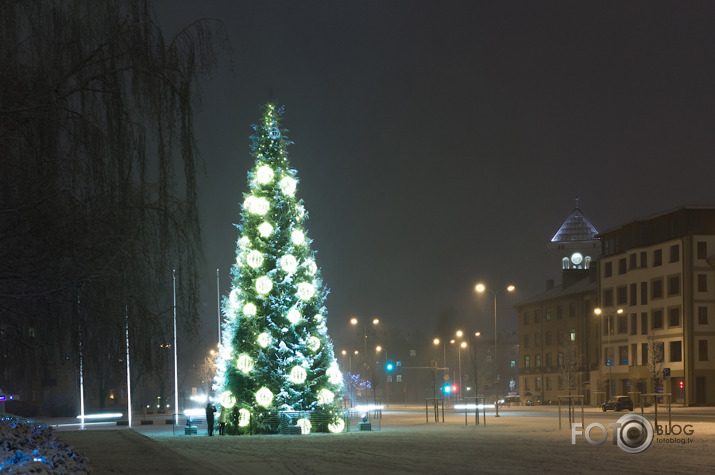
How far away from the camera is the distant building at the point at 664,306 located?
78500 millimetres

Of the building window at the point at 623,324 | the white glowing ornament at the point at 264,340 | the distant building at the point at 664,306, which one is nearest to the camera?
the white glowing ornament at the point at 264,340

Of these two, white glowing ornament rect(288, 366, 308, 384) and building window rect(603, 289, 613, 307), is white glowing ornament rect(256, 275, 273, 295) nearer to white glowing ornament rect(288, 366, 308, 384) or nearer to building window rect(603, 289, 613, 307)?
white glowing ornament rect(288, 366, 308, 384)

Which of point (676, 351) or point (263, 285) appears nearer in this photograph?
point (263, 285)

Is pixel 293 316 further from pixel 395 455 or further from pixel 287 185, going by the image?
pixel 395 455

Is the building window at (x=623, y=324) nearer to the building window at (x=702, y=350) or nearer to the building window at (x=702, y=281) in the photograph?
the building window at (x=702, y=350)

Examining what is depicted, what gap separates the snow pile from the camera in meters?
12.1

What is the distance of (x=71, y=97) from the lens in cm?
1095

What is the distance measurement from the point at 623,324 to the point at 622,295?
9.44 feet

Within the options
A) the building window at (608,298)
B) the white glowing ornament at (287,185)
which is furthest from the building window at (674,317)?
the white glowing ornament at (287,185)

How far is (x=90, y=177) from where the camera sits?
10.9 m

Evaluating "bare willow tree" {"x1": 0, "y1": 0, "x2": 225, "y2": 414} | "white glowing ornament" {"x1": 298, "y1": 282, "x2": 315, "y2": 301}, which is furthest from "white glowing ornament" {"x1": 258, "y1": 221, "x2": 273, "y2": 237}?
"bare willow tree" {"x1": 0, "y1": 0, "x2": 225, "y2": 414}

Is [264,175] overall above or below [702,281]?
above

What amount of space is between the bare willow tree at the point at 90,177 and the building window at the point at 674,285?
75.0m

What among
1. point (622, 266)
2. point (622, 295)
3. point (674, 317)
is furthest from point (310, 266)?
point (622, 295)
